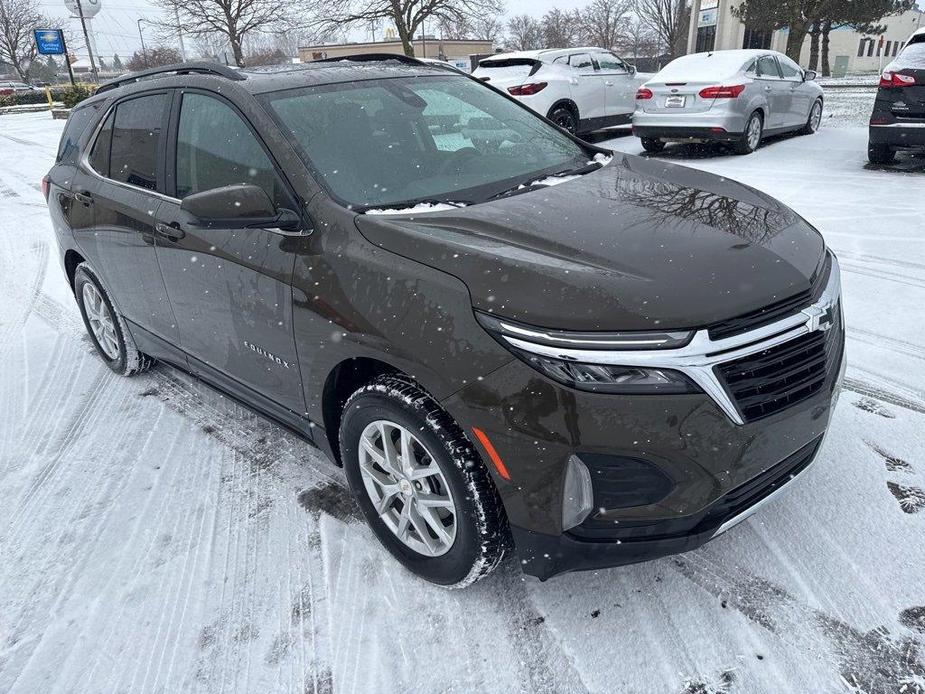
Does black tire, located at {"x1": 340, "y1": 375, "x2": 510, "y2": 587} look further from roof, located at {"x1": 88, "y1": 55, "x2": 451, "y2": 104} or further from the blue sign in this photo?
the blue sign

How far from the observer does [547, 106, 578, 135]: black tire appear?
11.5 meters

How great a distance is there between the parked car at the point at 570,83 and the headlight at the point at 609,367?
9.84m

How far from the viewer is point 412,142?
2916 mm

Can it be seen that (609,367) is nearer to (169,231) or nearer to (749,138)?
(169,231)

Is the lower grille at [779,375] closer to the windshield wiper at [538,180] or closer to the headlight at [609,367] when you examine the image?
the headlight at [609,367]

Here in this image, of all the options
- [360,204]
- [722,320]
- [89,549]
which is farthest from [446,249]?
[89,549]

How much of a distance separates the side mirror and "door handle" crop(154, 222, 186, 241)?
66cm

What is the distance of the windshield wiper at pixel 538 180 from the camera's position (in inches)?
107

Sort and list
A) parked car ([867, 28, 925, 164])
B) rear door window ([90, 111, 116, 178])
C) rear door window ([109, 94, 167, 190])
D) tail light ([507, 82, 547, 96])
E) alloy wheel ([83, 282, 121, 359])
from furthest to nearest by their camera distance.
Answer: tail light ([507, 82, 547, 96])
parked car ([867, 28, 925, 164])
alloy wheel ([83, 282, 121, 359])
rear door window ([90, 111, 116, 178])
rear door window ([109, 94, 167, 190])

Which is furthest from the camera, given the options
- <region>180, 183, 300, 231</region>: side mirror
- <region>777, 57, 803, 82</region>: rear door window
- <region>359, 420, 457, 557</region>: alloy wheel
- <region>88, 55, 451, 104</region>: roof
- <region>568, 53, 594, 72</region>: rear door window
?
<region>568, 53, 594, 72</region>: rear door window

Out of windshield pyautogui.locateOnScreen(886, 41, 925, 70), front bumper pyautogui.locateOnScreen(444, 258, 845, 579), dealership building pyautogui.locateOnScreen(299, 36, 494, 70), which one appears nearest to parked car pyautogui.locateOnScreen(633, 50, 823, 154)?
windshield pyautogui.locateOnScreen(886, 41, 925, 70)

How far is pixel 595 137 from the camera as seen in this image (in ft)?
45.1


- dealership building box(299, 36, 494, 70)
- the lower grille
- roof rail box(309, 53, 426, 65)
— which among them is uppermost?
dealership building box(299, 36, 494, 70)

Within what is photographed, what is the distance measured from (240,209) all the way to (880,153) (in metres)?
9.16
